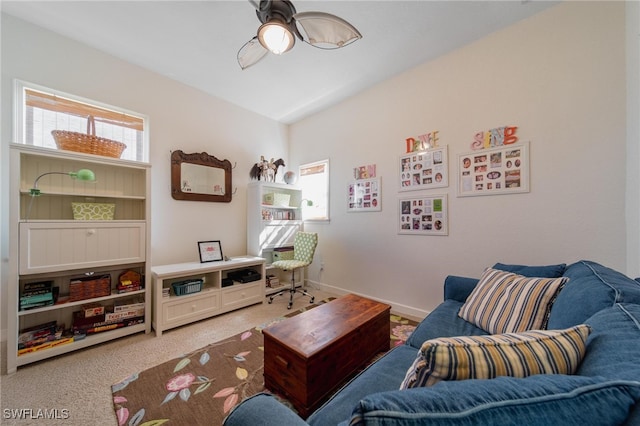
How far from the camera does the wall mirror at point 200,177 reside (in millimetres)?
2930

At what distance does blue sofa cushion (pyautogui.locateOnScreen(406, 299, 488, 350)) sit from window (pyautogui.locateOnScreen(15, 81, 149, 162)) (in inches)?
130

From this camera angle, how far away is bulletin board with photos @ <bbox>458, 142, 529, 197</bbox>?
206cm

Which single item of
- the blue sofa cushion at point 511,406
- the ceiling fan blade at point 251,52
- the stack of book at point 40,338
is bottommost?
the stack of book at point 40,338

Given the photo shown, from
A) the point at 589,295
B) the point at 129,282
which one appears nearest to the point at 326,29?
the point at 589,295

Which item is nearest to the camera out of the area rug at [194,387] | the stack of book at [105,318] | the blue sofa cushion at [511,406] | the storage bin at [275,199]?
the blue sofa cushion at [511,406]

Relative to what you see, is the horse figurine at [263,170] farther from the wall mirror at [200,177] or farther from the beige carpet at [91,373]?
the beige carpet at [91,373]

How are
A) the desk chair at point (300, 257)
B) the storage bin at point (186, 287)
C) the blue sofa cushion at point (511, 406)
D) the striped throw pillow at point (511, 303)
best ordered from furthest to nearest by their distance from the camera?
the desk chair at point (300, 257), the storage bin at point (186, 287), the striped throw pillow at point (511, 303), the blue sofa cushion at point (511, 406)

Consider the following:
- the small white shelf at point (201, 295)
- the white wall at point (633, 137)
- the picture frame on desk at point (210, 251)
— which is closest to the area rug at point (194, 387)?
the small white shelf at point (201, 295)

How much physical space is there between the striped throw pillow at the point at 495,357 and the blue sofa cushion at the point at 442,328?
782mm

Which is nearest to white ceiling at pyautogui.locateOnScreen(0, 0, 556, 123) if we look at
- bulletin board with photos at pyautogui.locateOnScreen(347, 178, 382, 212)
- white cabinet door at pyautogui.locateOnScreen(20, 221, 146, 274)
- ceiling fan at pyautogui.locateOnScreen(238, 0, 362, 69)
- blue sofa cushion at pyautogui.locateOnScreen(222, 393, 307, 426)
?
ceiling fan at pyautogui.locateOnScreen(238, 0, 362, 69)

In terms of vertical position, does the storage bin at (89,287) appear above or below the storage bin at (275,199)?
below

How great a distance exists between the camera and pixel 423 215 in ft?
8.60

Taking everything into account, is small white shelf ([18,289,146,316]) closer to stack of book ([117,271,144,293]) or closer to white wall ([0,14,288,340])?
stack of book ([117,271,144,293])

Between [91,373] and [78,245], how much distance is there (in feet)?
3.41
